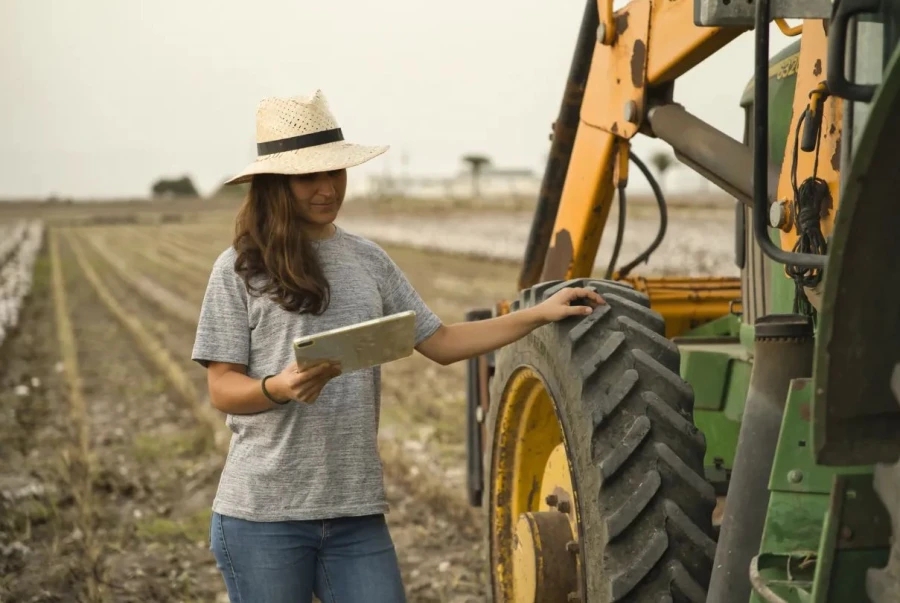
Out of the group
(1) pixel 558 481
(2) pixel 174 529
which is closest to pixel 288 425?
(1) pixel 558 481

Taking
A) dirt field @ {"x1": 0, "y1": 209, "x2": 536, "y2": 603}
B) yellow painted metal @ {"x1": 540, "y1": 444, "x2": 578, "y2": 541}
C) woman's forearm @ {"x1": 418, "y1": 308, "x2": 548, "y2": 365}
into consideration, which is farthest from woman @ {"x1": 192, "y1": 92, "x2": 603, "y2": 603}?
dirt field @ {"x1": 0, "y1": 209, "x2": 536, "y2": 603}

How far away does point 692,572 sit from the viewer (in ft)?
10.0

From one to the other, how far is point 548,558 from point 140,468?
4817 mm

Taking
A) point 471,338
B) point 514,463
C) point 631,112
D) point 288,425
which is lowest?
point 514,463

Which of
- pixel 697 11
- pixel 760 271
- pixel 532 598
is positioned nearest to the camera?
pixel 697 11

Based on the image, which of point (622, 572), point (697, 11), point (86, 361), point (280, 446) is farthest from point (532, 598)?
point (86, 361)

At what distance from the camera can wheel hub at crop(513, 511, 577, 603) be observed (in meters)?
3.61

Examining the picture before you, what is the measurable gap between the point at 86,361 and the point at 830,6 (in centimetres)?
1111

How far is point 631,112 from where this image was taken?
13.0 ft

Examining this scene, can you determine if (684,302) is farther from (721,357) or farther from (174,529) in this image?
(174,529)

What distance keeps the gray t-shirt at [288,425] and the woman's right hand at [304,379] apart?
0.64 feet

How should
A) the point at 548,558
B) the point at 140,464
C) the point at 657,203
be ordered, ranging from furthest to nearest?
the point at 140,464 → the point at 657,203 → the point at 548,558

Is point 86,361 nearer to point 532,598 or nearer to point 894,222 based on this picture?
point 532,598

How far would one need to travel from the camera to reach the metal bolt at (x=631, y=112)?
395 centimetres
